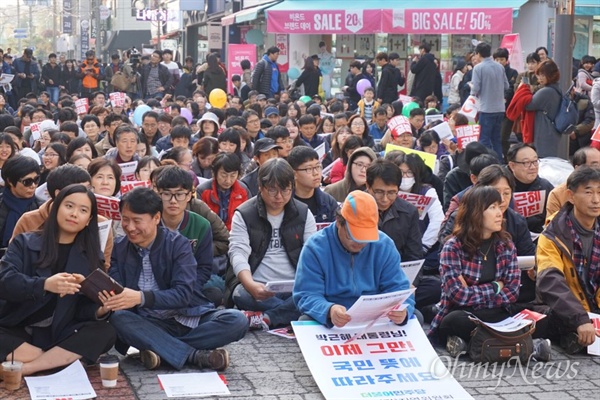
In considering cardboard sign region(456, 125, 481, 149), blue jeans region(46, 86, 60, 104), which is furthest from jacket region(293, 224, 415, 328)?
blue jeans region(46, 86, 60, 104)

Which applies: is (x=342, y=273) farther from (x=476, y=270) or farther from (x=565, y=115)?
(x=565, y=115)

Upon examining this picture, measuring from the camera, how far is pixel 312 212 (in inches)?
329

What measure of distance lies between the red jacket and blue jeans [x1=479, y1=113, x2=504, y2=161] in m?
1.59

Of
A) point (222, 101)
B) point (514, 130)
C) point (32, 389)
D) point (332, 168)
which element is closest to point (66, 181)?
point (32, 389)

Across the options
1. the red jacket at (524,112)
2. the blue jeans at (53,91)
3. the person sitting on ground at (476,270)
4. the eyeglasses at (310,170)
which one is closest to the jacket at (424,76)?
the red jacket at (524,112)

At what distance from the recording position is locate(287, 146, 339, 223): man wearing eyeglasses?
832 cm

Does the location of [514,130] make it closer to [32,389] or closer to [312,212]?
[312,212]

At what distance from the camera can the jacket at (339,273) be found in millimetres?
6562

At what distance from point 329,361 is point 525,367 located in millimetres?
1299

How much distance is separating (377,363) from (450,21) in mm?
17744

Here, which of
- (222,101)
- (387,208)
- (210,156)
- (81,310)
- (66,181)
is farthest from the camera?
(222,101)

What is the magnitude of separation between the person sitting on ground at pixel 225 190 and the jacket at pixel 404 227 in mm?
1530

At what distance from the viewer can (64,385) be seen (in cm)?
608

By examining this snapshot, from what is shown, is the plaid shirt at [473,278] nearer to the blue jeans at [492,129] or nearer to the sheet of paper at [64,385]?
the sheet of paper at [64,385]
